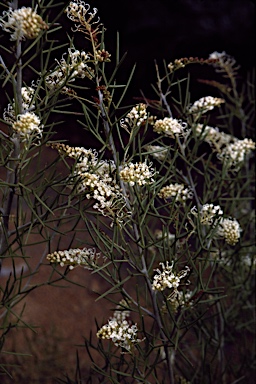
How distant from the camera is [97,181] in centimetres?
63

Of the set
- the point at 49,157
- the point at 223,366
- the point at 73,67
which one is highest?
the point at 49,157

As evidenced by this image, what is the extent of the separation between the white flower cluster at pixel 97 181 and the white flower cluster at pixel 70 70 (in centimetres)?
7

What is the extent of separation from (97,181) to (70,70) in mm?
119

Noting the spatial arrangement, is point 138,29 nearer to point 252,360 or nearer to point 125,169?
point 252,360

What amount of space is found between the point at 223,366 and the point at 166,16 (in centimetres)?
93

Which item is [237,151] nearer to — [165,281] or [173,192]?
[173,192]

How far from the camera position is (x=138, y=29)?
1.51 m

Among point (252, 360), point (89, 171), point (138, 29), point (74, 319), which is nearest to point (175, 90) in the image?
point (138, 29)

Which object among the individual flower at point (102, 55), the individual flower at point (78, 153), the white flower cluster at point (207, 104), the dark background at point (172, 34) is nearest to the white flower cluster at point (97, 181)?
the individual flower at point (78, 153)

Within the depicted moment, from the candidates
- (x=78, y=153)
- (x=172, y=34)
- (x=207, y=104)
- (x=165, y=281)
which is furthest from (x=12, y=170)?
(x=172, y=34)

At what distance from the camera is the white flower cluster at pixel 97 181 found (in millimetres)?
620

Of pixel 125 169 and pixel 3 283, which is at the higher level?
pixel 3 283

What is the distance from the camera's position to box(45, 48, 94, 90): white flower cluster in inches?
24.4

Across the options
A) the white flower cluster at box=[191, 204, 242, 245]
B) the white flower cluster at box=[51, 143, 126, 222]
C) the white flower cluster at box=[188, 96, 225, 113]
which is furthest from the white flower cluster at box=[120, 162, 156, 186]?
the white flower cluster at box=[188, 96, 225, 113]
